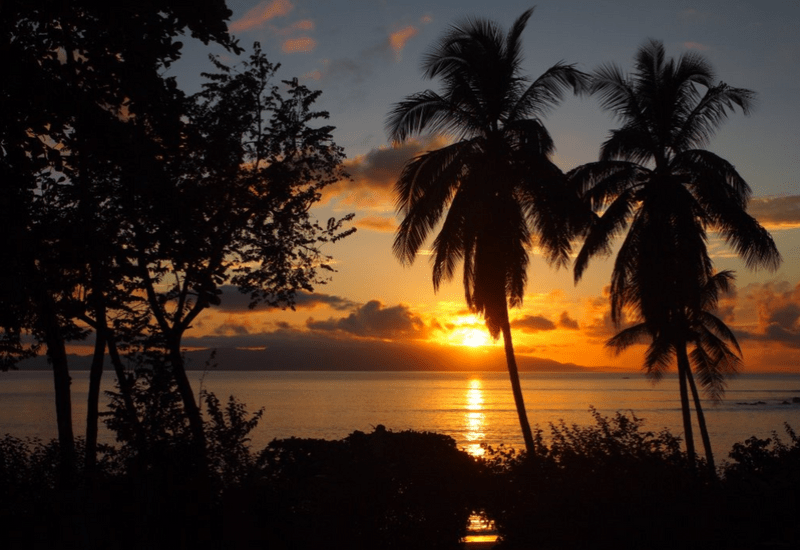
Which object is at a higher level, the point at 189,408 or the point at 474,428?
the point at 189,408

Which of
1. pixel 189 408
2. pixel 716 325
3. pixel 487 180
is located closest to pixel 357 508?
pixel 189 408

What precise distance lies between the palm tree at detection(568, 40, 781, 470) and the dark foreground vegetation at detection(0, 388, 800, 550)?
12.8 meters

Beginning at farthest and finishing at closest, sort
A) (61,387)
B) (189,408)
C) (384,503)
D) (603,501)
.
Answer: (189,408) < (61,387) < (603,501) < (384,503)

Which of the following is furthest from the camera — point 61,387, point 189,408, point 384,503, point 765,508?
point 189,408

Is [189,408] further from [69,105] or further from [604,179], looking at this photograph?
[604,179]

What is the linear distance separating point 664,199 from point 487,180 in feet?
20.4

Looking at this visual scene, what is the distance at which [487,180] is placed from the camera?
66.3 feet

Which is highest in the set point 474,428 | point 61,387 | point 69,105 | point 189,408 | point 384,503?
point 69,105

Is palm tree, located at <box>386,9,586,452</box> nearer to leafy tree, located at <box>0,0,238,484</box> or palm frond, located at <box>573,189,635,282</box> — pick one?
palm frond, located at <box>573,189,635,282</box>

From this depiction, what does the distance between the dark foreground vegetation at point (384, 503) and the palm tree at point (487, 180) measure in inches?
404

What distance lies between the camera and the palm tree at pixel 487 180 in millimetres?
20234

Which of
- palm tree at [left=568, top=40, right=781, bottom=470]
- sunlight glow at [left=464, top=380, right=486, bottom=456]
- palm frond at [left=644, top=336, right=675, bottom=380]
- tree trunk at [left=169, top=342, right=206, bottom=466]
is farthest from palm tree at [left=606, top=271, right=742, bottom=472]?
tree trunk at [left=169, top=342, right=206, bottom=466]

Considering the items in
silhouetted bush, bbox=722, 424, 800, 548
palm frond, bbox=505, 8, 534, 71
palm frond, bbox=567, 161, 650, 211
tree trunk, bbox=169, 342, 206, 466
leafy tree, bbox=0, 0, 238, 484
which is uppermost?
palm frond, bbox=505, 8, 534, 71

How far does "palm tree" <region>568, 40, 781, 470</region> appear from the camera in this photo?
22.2 m
